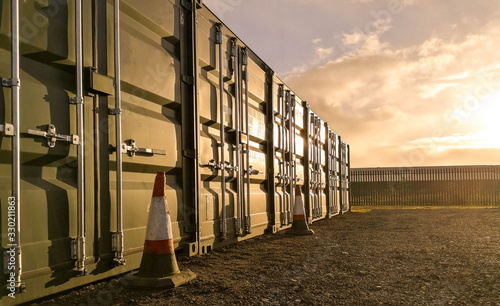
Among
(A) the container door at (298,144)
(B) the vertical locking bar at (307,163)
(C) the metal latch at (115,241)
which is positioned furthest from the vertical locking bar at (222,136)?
(B) the vertical locking bar at (307,163)

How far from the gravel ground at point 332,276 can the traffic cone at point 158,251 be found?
92mm

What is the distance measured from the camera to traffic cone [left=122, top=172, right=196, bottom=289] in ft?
11.2

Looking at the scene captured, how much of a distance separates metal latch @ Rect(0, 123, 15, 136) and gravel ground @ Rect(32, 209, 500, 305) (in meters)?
1.10

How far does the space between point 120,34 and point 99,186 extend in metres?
1.21

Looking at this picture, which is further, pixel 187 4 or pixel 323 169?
pixel 323 169

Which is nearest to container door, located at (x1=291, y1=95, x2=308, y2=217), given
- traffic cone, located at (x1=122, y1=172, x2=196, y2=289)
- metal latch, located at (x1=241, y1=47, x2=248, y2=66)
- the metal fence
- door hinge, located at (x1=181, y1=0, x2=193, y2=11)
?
metal latch, located at (x1=241, y1=47, x2=248, y2=66)

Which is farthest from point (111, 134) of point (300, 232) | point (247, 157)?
point (300, 232)

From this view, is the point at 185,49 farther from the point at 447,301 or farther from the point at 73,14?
the point at 447,301

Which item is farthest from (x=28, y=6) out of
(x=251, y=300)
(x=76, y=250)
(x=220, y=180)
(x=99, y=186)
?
(x=220, y=180)

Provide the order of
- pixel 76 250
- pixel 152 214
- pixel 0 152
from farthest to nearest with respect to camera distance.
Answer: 1. pixel 152 214
2. pixel 76 250
3. pixel 0 152

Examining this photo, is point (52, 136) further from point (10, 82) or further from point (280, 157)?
point (280, 157)

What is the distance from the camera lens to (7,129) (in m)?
2.53

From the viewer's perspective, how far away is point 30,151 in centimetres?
273

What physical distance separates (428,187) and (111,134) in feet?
70.7
